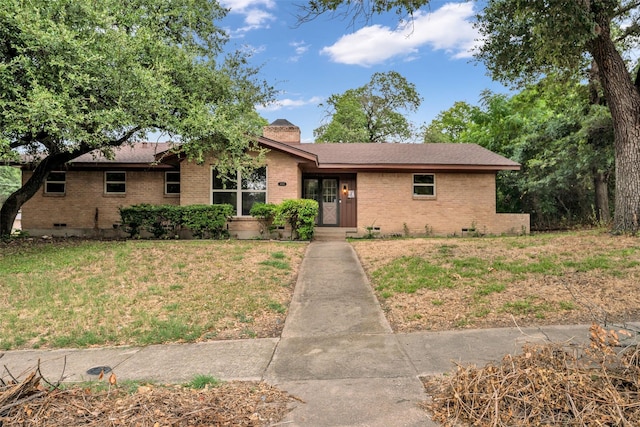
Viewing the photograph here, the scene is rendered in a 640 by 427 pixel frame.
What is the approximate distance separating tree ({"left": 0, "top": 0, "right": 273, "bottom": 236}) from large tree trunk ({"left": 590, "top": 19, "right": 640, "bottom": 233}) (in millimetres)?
10275

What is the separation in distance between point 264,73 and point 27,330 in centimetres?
1112

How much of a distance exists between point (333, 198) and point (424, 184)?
4.03 meters

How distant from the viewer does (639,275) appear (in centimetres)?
643

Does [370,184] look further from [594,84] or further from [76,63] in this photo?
[76,63]

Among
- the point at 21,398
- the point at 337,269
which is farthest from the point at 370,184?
the point at 21,398

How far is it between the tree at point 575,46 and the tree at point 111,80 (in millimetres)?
4786

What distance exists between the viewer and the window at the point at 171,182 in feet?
51.9

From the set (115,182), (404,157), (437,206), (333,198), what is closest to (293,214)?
(333,198)

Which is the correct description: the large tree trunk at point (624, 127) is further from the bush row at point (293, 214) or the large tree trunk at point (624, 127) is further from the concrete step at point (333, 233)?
the bush row at point (293, 214)

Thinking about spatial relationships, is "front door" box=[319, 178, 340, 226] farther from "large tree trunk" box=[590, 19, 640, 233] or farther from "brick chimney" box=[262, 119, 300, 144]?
"large tree trunk" box=[590, 19, 640, 233]

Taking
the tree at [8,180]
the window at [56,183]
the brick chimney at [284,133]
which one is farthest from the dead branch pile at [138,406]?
the tree at [8,180]

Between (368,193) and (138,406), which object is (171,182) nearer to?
(368,193)

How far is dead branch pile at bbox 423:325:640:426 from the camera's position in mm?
2465

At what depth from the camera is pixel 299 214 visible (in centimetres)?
1313
